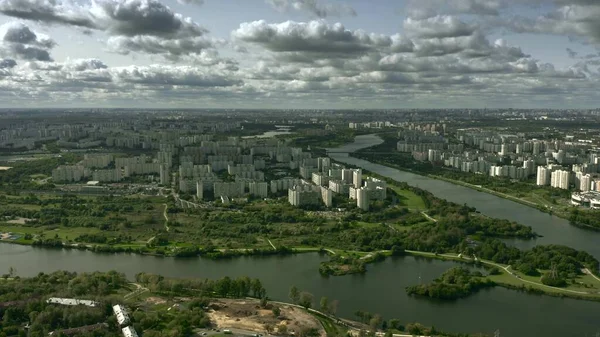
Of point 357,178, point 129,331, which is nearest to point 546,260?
point 129,331

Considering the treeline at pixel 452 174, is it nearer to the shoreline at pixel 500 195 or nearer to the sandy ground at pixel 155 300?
the shoreline at pixel 500 195

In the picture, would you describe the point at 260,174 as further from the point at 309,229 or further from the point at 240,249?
the point at 240,249

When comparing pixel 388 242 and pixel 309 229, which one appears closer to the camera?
pixel 388 242

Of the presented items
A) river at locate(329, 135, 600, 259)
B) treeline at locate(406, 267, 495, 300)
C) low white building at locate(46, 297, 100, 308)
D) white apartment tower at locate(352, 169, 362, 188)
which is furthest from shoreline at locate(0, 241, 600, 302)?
white apartment tower at locate(352, 169, 362, 188)

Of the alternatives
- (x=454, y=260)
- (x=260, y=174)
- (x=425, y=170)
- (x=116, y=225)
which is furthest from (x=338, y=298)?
(x=425, y=170)

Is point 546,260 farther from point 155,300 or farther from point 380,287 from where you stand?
point 155,300

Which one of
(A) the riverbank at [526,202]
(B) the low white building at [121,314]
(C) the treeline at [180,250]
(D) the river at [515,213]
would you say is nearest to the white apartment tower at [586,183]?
(A) the riverbank at [526,202]
